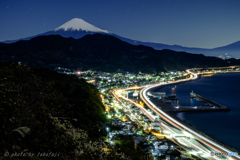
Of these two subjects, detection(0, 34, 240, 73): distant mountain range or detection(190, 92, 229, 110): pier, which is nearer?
detection(190, 92, 229, 110): pier

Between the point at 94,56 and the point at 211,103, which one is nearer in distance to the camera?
the point at 211,103

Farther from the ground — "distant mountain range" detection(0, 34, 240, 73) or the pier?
"distant mountain range" detection(0, 34, 240, 73)

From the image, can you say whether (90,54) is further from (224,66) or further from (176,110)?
(224,66)

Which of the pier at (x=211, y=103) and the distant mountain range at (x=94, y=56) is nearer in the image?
the pier at (x=211, y=103)

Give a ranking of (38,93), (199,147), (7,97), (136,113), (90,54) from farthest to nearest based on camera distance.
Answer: (90,54)
(136,113)
(199,147)
(38,93)
(7,97)

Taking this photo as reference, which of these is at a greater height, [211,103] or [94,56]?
[94,56]

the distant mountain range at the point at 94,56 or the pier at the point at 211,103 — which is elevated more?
the distant mountain range at the point at 94,56

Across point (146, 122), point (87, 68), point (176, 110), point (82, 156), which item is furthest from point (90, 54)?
point (82, 156)

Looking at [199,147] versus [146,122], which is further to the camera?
[146,122]
